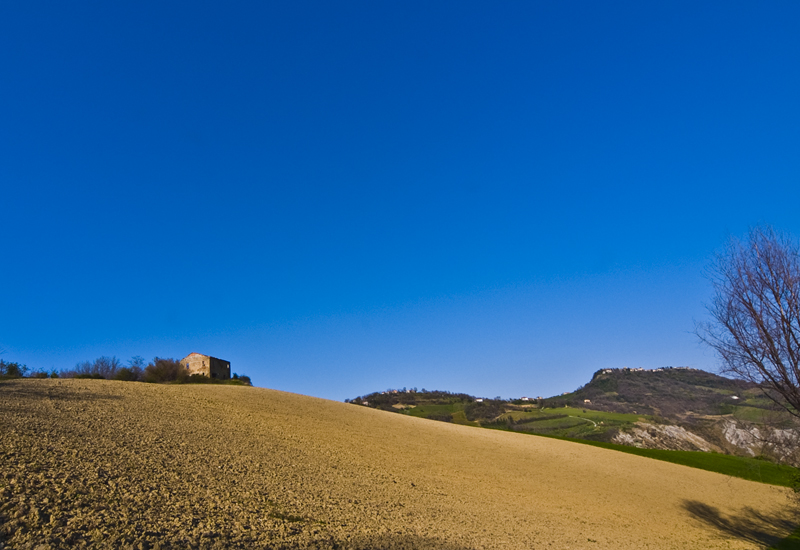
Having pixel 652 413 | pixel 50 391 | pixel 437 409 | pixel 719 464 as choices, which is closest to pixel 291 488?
pixel 50 391

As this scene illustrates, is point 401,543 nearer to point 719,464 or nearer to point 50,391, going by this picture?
point 50,391

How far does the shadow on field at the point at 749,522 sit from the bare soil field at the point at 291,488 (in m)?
0.13

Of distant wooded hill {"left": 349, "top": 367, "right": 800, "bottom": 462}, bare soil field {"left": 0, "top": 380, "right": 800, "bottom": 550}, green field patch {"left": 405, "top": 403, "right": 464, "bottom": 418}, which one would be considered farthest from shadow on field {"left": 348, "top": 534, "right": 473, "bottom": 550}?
green field patch {"left": 405, "top": 403, "right": 464, "bottom": 418}

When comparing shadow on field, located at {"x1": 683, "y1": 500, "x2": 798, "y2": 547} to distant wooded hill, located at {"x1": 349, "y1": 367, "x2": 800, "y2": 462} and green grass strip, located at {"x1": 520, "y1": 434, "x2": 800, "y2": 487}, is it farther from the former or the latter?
green grass strip, located at {"x1": 520, "y1": 434, "x2": 800, "y2": 487}

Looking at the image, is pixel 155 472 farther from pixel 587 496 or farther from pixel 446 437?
pixel 446 437

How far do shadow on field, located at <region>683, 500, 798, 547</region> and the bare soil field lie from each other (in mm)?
127

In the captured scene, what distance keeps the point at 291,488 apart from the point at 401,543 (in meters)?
4.05

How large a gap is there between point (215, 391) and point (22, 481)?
22112 millimetres

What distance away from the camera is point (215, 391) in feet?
97.2

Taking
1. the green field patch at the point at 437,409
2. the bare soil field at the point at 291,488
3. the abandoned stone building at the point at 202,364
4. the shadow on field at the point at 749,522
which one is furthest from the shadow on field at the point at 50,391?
the green field patch at the point at 437,409

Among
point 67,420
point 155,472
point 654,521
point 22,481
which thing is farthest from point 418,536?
point 654,521

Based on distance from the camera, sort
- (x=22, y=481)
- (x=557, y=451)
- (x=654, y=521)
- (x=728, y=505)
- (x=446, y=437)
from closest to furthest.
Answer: (x=22, y=481), (x=654, y=521), (x=728, y=505), (x=446, y=437), (x=557, y=451)

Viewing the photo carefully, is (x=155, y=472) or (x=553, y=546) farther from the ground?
(x=155, y=472)

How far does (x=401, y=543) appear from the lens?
1024 centimetres
